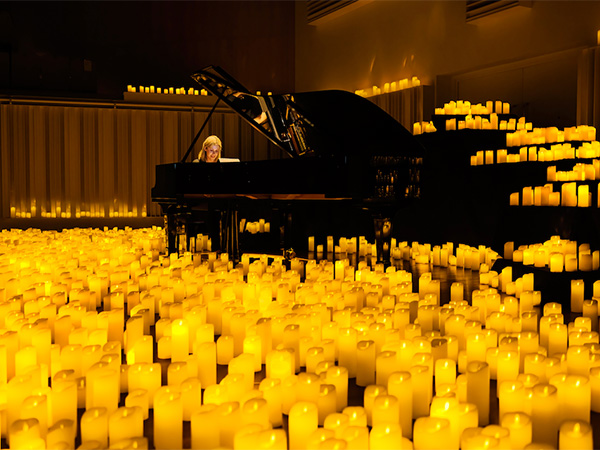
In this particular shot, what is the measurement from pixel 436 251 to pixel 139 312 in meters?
2.56

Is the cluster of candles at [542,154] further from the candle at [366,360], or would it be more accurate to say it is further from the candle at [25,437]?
the candle at [25,437]

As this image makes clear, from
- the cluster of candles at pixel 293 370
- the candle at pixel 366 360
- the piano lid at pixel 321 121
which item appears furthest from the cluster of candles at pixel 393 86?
the candle at pixel 366 360

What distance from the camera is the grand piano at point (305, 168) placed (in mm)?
3963

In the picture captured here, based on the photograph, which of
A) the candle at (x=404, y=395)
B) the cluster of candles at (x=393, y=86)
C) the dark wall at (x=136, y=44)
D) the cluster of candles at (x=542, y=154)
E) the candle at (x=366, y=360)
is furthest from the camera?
the dark wall at (x=136, y=44)

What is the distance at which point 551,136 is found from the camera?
5.07m

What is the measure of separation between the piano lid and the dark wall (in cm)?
559

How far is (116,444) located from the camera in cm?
122

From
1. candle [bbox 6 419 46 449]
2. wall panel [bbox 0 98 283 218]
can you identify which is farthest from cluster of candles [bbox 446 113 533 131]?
wall panel [bbox 0 98 283 218]

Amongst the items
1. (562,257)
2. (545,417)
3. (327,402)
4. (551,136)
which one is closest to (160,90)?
(551,136)

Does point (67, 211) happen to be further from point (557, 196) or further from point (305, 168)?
point (557, 196)

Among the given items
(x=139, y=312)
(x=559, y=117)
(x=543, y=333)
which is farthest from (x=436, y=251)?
(x=559, y=117)

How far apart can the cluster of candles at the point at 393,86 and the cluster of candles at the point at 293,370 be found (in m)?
5.77

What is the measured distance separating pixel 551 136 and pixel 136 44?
755 cm

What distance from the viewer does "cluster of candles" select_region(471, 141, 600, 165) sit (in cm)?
434
